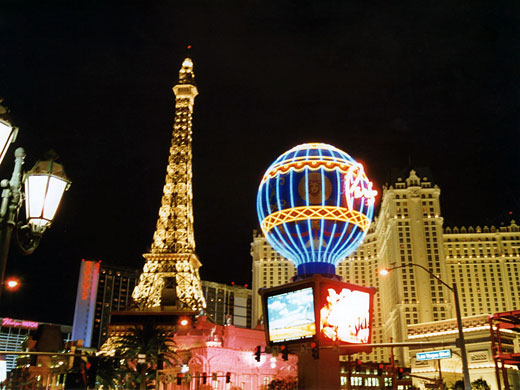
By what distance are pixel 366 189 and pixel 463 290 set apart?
336ft

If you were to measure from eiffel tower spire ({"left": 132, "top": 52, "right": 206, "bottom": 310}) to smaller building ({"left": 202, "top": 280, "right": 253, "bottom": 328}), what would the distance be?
8689 centimetres

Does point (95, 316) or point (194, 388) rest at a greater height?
point (95, 316)

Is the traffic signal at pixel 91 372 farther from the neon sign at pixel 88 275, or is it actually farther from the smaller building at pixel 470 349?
the neon sign at pixel 88 275

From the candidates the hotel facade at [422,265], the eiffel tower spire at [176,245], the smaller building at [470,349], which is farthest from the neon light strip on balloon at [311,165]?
the hotel facade at [422,265]

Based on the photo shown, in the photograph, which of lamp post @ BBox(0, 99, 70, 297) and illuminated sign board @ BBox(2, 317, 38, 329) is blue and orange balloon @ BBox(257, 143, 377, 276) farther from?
illuminated sign board @ BBox(2, 317, 38, 329)

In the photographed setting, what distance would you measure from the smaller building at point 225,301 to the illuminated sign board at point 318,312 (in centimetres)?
15192

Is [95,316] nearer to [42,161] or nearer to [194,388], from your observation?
[194,388]

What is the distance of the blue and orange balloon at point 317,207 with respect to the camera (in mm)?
38938

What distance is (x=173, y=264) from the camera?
9888 cm

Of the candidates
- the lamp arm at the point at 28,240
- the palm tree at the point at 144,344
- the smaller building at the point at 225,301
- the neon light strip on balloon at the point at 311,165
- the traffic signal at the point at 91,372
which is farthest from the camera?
the smaller building at the point at 225,301

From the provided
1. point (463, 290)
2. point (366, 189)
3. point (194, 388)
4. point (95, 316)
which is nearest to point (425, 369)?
point (463, 290)

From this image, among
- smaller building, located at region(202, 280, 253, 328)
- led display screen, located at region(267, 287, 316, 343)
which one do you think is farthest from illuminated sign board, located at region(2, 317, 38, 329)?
led display screen, located at region(267, 287, 316, 343)

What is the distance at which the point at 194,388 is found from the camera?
191 feet

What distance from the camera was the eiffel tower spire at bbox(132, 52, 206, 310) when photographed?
312ft
